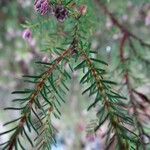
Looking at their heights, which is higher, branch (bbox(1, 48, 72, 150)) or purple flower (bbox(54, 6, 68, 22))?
purple flower (bbox(54, 6, 68, 22))

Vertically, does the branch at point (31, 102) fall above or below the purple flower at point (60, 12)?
below

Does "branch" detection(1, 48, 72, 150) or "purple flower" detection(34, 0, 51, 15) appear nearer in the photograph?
"branch" detection(1, 48, 72, 150)

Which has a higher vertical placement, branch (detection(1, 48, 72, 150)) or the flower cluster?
the flower cluster

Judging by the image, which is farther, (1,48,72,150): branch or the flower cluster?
the flower cluster

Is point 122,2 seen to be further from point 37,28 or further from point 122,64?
point 37,28

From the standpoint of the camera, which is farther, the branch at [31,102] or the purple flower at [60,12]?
the purple flower at [60,12]

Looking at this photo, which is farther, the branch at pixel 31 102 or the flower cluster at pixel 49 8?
the flower cluster at pixel 49 8

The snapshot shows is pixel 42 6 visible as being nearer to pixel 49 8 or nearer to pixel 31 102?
pixel 49 8

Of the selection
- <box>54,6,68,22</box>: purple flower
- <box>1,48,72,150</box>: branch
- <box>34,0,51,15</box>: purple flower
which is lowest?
<box>1,48,72,150</box>: branch

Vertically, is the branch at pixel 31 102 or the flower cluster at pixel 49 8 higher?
the flower cluster at pixel 49 8

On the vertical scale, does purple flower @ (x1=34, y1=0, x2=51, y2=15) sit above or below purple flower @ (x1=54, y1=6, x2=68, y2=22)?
above

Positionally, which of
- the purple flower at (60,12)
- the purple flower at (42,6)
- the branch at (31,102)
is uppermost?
the purple flower at (42,6)

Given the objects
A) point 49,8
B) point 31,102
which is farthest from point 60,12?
point 31,102
